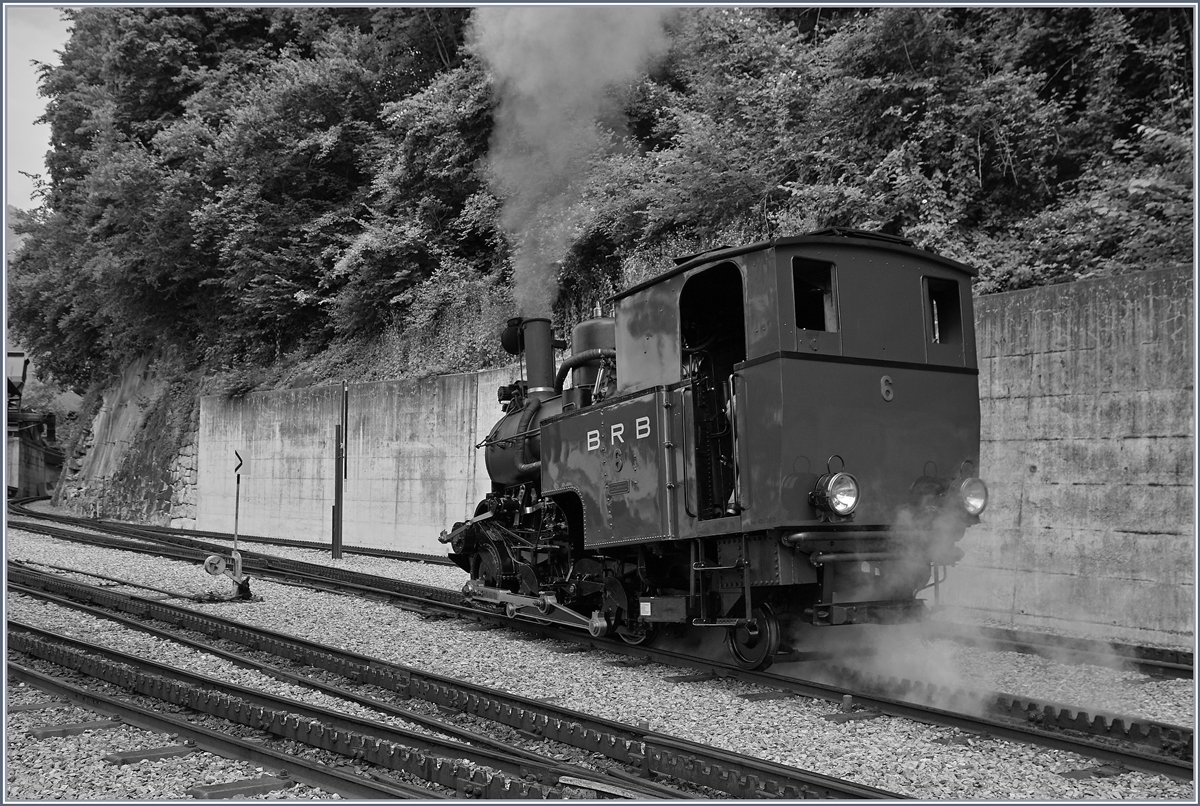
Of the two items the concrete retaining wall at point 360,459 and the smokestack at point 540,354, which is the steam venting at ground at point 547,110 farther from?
the concrete retaining wall at point 360,459

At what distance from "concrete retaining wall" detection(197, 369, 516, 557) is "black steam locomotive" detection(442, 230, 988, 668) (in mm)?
7431

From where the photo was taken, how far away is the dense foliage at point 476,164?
35.4 ft

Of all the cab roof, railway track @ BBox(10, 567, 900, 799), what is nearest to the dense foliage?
the cab roof

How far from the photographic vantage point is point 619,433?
6.84m

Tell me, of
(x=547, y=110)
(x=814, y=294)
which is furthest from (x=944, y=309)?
(x=547, y=110)

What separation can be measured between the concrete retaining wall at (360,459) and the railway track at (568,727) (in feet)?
21.9

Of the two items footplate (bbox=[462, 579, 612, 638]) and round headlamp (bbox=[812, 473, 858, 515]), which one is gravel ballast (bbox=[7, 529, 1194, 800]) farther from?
round headlamp (bbox=[812, 473, 858, 515])

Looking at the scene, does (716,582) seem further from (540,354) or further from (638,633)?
(540,354)

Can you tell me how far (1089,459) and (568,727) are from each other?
5.61 metres

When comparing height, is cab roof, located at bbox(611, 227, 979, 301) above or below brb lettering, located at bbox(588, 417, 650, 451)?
above

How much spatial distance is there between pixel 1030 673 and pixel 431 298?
44.7 feet

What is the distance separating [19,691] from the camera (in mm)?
6098

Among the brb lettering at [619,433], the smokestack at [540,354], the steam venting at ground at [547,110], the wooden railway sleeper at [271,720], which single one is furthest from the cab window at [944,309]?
the steam venting at ground at [547,110]

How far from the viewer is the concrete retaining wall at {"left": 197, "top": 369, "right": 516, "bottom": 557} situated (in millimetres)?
15062
